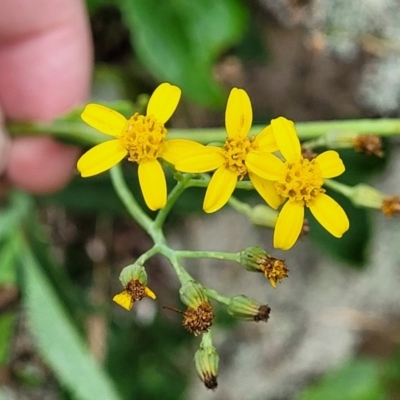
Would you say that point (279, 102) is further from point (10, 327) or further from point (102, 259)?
point (10, 327)

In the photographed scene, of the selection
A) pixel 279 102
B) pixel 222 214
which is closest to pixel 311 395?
pixel 222 214

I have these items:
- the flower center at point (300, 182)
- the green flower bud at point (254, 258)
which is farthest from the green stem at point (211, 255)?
the flower center at point (300, 182)

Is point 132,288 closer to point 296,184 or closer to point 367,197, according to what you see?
point 296,184

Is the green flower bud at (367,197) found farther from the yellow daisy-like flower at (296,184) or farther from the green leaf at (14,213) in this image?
the green leaf at (14,213)

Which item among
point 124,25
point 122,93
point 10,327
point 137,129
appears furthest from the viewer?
point 124,25

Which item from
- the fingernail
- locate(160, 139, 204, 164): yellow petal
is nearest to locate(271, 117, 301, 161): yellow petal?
locate(160, 139, 204, 164): yellow petal

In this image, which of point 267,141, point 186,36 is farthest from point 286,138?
point 186,36
